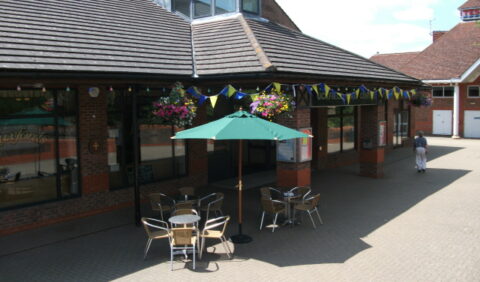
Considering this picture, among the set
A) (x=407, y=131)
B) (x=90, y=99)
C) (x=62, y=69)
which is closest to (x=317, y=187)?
(x=90, y=99)

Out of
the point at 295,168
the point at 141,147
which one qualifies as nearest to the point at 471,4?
the point at 295,168

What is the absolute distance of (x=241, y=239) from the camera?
8398mm

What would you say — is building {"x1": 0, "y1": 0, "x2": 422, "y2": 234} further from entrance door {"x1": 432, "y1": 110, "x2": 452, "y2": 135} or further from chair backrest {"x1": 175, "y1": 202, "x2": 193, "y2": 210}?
entrance door {"x1": 432, "y1": 110, "x2": 452, "y2": 135}

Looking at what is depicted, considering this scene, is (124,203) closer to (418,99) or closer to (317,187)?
(317,187)

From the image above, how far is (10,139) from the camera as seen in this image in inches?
353

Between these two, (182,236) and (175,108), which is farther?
(175,108)

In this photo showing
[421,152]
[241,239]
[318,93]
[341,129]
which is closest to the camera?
[241,239]

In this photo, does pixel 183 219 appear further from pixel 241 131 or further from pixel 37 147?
pixel 37 147

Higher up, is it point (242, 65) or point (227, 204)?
point (242, 65)

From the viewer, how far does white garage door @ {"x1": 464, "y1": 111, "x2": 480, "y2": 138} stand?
1195 inches

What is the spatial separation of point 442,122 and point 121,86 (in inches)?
1115

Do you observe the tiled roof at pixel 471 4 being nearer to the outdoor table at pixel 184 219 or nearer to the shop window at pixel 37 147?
the shop window at pixel 37 147

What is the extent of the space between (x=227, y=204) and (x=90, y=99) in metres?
4.23

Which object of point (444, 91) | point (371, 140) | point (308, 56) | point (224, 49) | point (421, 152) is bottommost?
point (421, 152)
